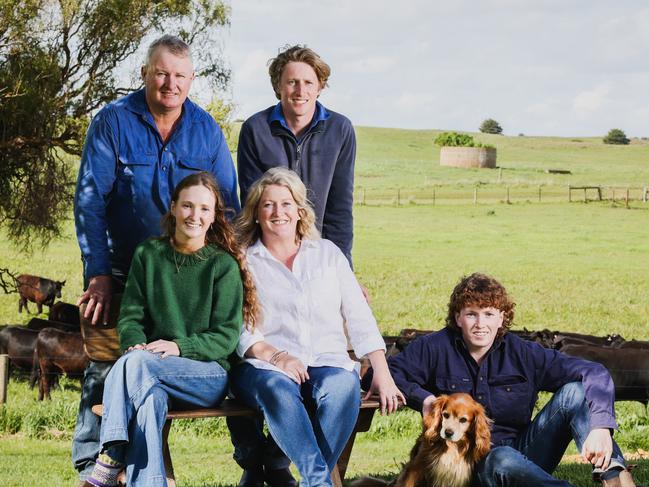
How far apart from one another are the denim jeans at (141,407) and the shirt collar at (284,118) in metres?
1.47

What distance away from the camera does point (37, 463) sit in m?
7.14

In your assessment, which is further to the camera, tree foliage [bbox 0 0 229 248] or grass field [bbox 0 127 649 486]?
tree foliage [bbox 0 0 229 248]

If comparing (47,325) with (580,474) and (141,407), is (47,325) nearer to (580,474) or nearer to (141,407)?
(580,474)

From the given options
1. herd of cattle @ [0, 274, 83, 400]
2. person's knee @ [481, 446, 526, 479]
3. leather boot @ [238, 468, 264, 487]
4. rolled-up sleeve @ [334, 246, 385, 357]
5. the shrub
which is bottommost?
herd of cattle @ [0, 274, 83, 400]

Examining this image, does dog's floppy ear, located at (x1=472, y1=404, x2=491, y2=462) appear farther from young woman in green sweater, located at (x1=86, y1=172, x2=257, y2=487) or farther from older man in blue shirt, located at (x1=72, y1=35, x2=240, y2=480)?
older man in blue shirt, located at (x1=72, y1=35, x2=240, y2=480)

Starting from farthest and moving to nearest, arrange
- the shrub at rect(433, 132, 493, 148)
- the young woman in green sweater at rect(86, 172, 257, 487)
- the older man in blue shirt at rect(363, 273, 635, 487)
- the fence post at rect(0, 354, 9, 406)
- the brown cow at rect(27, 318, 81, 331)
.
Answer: the shrub at rect(433, 132, 493, 148), the brown cow at rect(27, 318, 81, 331), the fence post at rect(0, 354, 9, 406), the older man in blue shirt at rect(363, 273, 635, 487), the young woman in green sweater at rect(86, 172, 257, 487)

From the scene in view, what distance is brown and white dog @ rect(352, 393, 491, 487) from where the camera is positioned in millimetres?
3926

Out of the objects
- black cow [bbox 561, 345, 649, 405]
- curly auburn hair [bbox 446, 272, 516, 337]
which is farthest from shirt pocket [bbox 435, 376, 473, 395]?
black cow [bbox 561, 345, 649, 405]

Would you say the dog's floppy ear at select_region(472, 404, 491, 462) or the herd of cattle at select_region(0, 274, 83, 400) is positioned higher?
the dog's floppy ear at select_region(472, 404, 491, 462)

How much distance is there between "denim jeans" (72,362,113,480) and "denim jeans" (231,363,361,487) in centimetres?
83

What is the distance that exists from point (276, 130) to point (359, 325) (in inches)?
46.7

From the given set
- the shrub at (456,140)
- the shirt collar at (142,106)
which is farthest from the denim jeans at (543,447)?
the shrub at (456,140)

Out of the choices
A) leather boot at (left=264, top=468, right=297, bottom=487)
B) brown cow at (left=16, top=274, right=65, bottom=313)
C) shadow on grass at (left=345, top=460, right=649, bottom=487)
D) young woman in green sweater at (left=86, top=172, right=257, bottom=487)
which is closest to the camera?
young woman in green sweater at (left=86, top=172, right=257, bottom=487)

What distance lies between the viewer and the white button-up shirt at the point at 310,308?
4383 millimetres
